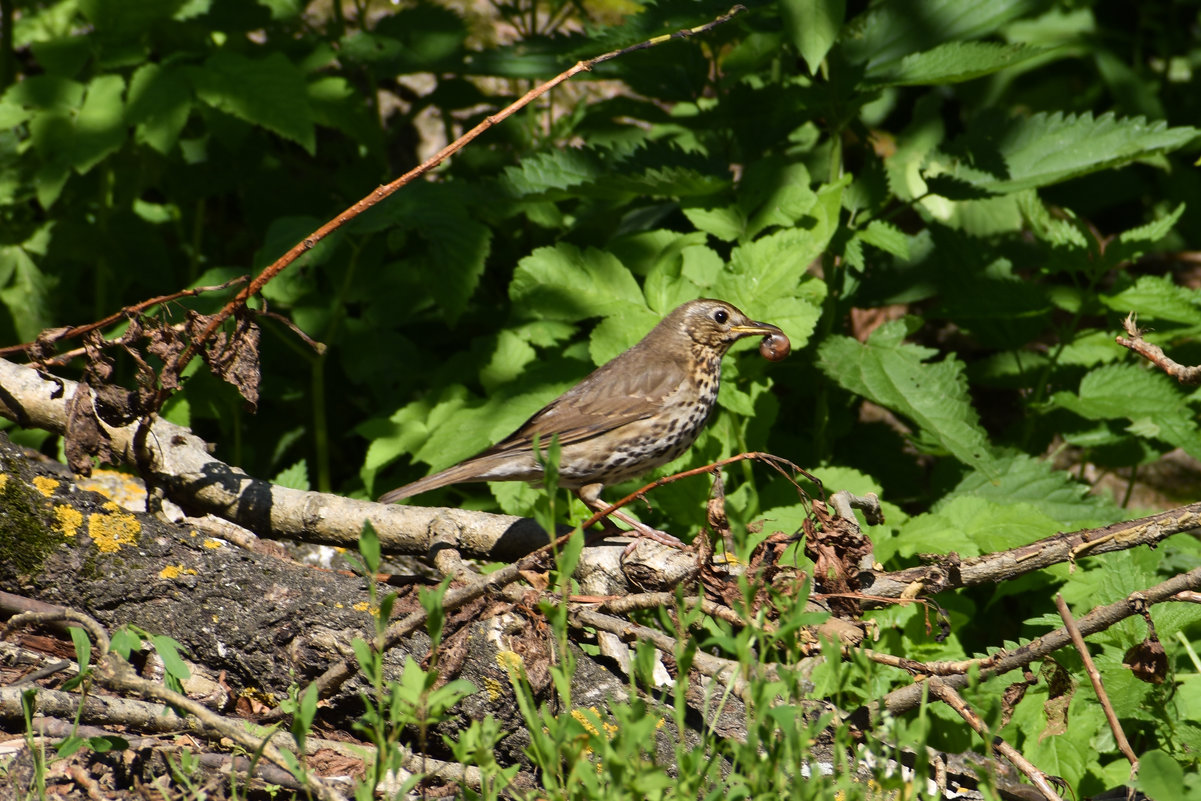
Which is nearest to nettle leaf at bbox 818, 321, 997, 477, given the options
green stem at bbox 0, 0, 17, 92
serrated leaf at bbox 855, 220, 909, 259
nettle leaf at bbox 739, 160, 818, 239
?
serrated leaf at bbox 855, 220, 909, 259

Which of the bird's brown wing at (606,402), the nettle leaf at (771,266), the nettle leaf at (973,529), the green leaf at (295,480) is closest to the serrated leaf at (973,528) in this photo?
the nettle leaf at (973,529)

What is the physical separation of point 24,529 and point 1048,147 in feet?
13.5

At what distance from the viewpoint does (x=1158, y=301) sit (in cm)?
450

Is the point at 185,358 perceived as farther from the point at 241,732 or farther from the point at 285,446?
the point at 285,446

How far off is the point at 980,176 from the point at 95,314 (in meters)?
4.11

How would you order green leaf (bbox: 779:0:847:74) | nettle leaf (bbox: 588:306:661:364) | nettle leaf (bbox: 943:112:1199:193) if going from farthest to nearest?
1. nettle leaf (bbox: 943:112:1199:193)
2. nettle leaf (bbox: 588:306:661:364)
3. green leaf (bbox: 779:0:847:74)

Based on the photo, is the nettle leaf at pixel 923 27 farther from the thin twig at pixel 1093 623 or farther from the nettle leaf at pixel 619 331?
the thin twig at pixel 1093 623

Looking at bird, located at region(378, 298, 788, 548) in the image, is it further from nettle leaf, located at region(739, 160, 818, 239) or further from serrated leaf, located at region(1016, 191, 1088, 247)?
serrated leaf, located at region(1016, 191, 1088, 247)

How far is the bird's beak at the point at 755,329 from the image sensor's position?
13.7 ft

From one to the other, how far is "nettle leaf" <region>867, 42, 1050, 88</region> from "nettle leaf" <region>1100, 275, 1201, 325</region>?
3.42ft

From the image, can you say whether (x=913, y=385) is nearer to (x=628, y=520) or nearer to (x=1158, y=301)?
(x=1158, y=301)

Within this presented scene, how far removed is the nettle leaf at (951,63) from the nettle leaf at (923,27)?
0.05 m

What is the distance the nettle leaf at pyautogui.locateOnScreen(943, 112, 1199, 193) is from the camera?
14.7 feet

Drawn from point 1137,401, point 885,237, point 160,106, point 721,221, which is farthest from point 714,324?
point 160,106
